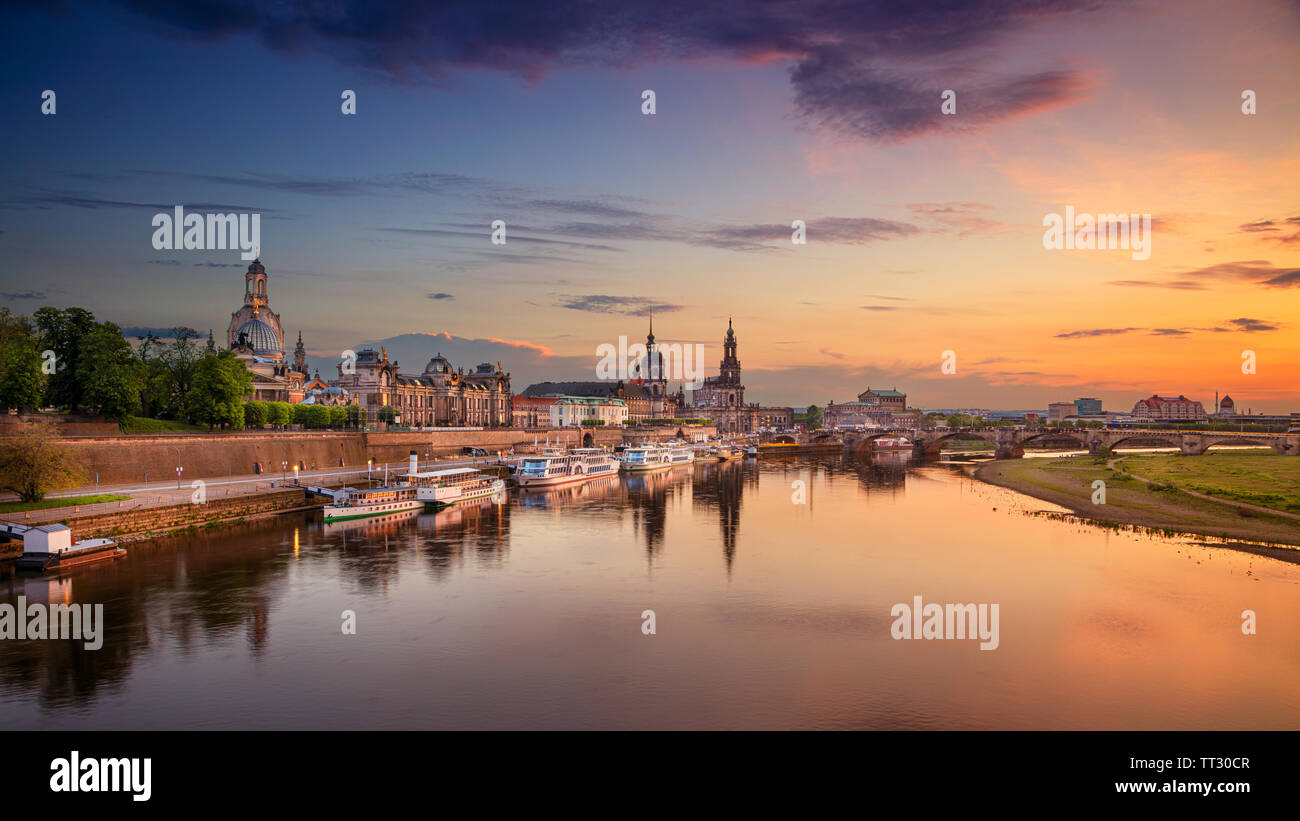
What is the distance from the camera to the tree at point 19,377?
161 feet

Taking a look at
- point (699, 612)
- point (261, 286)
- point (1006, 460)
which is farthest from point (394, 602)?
point (261, 286)

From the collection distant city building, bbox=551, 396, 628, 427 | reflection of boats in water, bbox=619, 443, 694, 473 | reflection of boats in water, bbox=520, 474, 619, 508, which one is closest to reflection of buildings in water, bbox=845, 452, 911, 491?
reflection of boats in water, bbox=619, 443, 694, 473

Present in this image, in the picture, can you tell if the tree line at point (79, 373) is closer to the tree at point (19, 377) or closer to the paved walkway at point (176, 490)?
the tree at point (19, 377)

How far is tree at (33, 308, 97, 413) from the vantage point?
176 feet

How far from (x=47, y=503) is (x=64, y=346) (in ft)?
79.3

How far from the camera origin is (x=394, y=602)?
96.3 feet

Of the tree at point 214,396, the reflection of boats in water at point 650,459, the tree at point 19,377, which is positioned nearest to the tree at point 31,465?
the tree at point 19,377

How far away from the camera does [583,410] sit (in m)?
178

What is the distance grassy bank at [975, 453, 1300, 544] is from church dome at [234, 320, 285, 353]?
99106 millimetres

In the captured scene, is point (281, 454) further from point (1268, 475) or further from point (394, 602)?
point (1268, 475)

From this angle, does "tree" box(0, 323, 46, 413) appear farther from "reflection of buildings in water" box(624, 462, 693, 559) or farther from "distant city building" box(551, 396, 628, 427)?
"distant city building" box(551, 396, 628, 427)

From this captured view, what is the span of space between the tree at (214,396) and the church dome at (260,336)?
55600mm

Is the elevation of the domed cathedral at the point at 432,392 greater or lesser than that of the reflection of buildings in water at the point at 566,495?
greater
